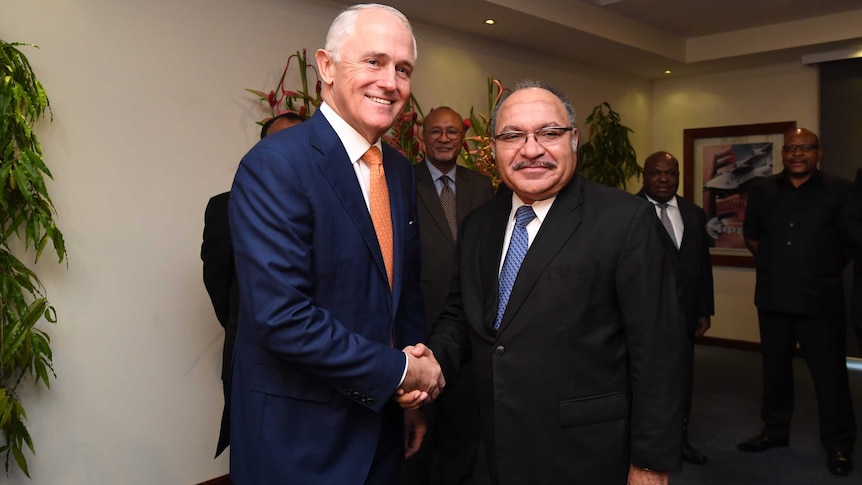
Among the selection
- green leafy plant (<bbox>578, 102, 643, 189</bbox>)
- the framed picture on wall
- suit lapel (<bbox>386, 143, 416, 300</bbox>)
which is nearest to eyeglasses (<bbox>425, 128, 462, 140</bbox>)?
suit lapel (<bbox>386, 143, 416, 300</bbox>)

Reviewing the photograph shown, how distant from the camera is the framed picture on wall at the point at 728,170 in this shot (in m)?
7.39

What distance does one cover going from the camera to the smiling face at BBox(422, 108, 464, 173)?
3844 mm

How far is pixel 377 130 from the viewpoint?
1679mm

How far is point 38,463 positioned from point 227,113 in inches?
78.2

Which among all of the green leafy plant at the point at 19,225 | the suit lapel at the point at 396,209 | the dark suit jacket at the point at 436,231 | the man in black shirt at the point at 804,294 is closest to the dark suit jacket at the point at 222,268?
the green leafy plant at the point at 19,225

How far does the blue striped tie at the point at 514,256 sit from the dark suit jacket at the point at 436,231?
1374 mm

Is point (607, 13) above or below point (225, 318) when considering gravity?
above

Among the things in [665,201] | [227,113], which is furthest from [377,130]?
[665,201]

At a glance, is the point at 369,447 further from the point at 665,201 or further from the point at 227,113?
the point at 665,201

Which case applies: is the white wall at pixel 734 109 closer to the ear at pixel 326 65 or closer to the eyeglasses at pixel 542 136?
the eyeglasses at pixel 542 136

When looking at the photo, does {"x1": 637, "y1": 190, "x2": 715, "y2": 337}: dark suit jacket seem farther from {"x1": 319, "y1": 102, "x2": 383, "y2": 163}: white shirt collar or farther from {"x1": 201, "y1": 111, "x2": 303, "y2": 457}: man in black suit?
{"x1": 319, "y1": 102, "x2": 383, "y2": 163}: white shirt collar

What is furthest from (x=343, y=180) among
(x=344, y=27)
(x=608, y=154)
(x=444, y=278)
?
(x=608, y=154)

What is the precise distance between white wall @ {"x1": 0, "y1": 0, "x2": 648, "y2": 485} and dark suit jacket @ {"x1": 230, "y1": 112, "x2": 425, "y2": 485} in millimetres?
2068

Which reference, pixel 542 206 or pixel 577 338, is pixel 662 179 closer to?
pixel 542 206
